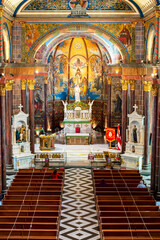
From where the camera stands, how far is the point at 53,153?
2988cm

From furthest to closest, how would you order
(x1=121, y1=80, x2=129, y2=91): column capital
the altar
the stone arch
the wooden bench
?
the altar
(x1=121, y1=80, x2=129, y2=91): column capital
the stone arch
the wooden bench

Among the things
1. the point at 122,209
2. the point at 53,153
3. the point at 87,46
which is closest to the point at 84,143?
the point at 53,153

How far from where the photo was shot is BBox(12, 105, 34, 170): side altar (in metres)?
27.3

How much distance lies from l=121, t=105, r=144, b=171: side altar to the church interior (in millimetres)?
74

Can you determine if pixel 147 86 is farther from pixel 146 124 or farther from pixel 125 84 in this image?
pixel 146 124

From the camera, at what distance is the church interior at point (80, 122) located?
16.6 meters

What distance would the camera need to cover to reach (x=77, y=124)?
3675 cm

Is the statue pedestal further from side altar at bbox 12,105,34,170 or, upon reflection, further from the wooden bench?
the wooden bench

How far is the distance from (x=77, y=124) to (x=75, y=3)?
13099 millimetres

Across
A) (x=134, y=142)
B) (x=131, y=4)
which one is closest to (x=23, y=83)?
(x=134, y=142)

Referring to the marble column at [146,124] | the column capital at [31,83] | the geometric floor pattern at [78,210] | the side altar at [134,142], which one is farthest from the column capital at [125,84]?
the geometric floor pattern at [78,210]

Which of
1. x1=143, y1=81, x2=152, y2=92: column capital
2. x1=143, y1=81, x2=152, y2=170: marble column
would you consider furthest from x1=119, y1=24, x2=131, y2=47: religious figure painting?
x1=143, y1=81, x2=152, y2=170: marble column

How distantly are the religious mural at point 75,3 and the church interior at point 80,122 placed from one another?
0.23 feet

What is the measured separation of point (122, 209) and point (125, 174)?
610 centimetres
